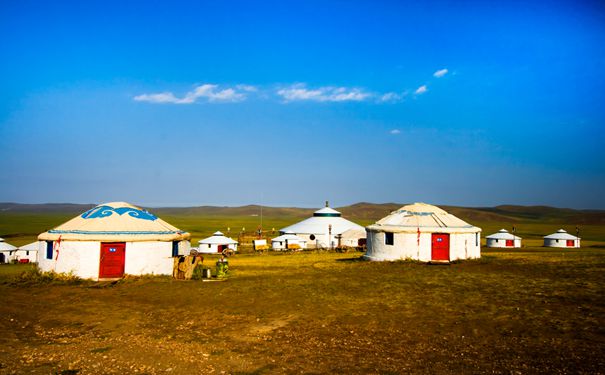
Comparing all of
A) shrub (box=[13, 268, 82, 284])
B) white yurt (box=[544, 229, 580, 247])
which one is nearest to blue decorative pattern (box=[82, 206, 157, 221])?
shrub (box=[13, 268, 82, 284])

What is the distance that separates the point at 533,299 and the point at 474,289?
242 cm

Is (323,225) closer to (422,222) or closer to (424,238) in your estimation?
(422,222)

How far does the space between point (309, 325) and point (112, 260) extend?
1236 cm

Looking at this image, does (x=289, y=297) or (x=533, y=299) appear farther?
(x=289, y=297)

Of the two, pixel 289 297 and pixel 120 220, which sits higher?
pixel 120 220

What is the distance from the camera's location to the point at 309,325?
1204cm

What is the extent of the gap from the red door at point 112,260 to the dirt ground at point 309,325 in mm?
1060

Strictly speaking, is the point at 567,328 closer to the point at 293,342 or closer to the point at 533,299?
the point at 533,299

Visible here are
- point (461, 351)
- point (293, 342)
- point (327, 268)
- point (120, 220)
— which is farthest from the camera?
point (327, 268)

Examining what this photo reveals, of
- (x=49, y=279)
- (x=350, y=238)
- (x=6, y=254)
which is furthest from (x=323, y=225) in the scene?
(x=49, y=279)

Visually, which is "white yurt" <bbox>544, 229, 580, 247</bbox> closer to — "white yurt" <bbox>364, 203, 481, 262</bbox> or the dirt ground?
"white yurt" <bbox>364, 203, 481, 262</bbox>

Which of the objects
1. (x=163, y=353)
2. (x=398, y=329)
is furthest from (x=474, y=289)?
(x=163, y=353)

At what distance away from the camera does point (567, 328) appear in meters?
11.1

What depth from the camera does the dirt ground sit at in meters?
8.87
